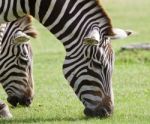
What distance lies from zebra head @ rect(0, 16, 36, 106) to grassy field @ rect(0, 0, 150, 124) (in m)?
0.31

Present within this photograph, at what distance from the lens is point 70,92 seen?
626 inches

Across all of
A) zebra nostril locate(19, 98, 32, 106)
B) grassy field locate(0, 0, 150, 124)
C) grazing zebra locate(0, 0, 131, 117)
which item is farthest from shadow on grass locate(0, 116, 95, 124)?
zebra nostril locate(19, 98, 32, 106)

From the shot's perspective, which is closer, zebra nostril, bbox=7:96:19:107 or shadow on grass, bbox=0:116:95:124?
shadow on grass, bbox=0:116:95:124

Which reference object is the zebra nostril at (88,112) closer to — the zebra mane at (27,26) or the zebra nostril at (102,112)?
the zebra nostril at (102,112)

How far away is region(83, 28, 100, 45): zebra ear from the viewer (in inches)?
444

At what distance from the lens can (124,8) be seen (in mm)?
46250

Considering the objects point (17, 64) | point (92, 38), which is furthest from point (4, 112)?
point (92, 38)

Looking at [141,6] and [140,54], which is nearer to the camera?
[140,54]

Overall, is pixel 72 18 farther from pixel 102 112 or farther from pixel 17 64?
pixel 17 64

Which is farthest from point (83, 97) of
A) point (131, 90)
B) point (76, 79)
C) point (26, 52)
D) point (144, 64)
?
point (144, 64)

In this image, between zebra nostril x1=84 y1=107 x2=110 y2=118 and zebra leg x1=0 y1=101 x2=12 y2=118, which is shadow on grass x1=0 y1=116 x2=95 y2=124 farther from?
zebra leg x1=0 y1=101 x2=12 y2=118

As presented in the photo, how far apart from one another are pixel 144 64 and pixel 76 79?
9.70m

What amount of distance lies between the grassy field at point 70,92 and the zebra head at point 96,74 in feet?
0.87

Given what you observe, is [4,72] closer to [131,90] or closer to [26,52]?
[26,52]
